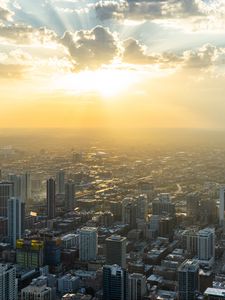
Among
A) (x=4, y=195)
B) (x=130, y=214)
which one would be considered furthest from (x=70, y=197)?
(x=130, y=214)

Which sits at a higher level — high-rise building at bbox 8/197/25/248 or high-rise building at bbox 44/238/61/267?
high-rise building at bbox 8/197/25/248

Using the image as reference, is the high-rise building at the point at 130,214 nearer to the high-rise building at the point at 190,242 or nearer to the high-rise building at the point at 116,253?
the high-rise building at the point at 190,242

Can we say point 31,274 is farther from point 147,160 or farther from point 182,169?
point 147,160

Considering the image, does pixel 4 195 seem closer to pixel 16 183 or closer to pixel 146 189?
pixel 16 183

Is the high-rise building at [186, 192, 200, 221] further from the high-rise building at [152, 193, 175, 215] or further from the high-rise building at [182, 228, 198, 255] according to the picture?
the high-rise building at [182, 228, 198, 255]

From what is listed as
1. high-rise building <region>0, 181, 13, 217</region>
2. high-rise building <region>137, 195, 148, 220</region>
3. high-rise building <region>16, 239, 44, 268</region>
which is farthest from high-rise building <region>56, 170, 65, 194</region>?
high-rise building <region>16, 239, 44, 268</region>

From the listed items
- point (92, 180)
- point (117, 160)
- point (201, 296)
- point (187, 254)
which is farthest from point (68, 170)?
point (201, 296)

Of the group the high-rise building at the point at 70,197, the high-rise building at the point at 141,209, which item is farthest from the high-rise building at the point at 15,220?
the high-rise building at the point at 70,197
